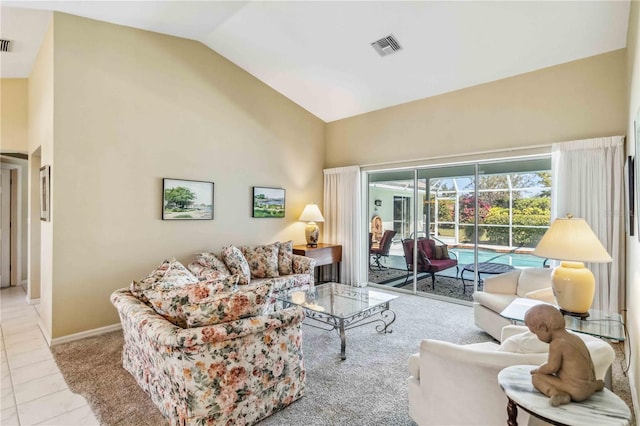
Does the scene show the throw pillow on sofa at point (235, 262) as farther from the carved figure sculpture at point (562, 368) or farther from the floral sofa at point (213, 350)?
the carved figure sculpture at point (562, 368)

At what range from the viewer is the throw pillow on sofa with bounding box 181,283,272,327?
189cm

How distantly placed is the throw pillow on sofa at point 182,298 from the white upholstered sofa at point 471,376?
1.29 m

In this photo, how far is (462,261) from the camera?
15.7 ft

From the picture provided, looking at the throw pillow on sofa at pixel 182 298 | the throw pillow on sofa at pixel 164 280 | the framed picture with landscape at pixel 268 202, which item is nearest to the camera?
the throw pillow on sofa at pixel 182 298

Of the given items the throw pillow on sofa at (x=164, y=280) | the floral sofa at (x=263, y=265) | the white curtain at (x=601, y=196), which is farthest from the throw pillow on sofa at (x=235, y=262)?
the white curtain at (x=601, y=196)

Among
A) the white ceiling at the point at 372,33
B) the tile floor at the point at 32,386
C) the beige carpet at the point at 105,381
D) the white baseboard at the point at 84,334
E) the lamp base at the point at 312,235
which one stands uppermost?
the white ceiling at the point at 372,33

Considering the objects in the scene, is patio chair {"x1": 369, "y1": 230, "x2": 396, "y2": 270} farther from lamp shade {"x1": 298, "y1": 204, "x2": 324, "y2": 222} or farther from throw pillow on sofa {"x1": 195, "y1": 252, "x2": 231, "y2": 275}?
throw pillow on sofa {"x1": 195, "y1": 252, "x2": 231, "y2": 275}

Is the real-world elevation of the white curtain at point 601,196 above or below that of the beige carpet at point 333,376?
above

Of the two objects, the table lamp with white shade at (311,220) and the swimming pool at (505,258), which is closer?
the swimming pool at (505,258)

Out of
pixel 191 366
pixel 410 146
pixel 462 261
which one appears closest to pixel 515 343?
pixel 191 366

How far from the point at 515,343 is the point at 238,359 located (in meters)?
1.56

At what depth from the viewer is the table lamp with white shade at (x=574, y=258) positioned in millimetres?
2311

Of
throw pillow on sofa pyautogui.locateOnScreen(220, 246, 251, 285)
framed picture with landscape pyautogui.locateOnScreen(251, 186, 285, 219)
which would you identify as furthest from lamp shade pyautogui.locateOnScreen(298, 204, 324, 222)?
throw pillow on sofa pyautogui.locateOnScreen(220, 246, 251, 285)

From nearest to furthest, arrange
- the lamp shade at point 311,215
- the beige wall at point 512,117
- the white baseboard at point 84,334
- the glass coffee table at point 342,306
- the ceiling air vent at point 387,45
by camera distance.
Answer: the glass coffee table at point 342,306 < the white baseboard at point 84,334 < the beige wall at point 512,117 < the ceiling air vent at point 387,45 < the lamp shade at point 311,215
